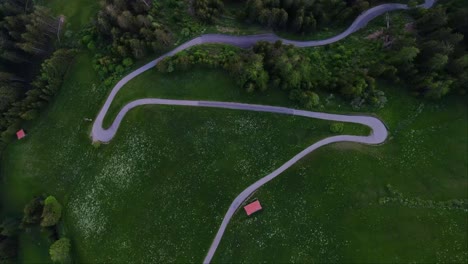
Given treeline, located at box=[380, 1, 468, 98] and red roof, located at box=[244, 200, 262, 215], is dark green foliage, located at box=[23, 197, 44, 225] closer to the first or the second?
red roof, located at box=[244, 200, 262, 215]

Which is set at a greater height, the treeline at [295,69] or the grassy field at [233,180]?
the treeline at [295,69]

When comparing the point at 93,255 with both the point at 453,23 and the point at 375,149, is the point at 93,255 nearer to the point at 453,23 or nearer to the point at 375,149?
the point at 375,149

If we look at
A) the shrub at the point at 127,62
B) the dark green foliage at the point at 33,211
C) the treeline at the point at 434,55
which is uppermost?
the treeline at the point at 434,55

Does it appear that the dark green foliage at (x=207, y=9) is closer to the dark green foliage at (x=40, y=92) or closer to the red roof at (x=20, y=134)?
the dark green foliage at (x=40, y=92)

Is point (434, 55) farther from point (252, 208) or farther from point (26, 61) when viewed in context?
point (26, 61)

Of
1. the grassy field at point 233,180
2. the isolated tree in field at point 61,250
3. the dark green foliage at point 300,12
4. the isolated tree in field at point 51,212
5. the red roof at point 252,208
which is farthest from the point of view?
the dark green foliage at point 300,12

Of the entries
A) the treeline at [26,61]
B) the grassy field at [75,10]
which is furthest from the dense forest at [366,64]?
the grassy field at [75,10]

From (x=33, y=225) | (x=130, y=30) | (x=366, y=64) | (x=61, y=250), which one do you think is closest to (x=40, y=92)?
(x=130, y=30)

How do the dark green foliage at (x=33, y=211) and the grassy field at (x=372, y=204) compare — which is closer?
the grassy field at (x=372, y=204)
